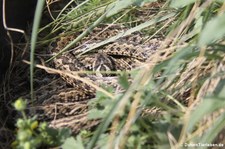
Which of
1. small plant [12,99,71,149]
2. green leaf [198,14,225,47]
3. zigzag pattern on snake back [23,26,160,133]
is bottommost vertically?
zigzag pattern on snake back [23,26,160,133]

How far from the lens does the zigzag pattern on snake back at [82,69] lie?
297 centimetres

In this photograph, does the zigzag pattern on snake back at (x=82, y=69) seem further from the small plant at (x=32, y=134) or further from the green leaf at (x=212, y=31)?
the green leaf at (x=212, y=31)

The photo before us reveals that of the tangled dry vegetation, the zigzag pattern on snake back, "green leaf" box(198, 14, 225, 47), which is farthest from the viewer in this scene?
the zigzag pattern on snake back

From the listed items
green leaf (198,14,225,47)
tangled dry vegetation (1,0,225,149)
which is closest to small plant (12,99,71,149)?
tangled dry vegetation (1,0,225,149)

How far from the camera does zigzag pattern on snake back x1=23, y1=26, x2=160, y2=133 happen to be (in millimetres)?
2968

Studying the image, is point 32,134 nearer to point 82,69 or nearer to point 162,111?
point 162,111

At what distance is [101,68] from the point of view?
355 centimetres

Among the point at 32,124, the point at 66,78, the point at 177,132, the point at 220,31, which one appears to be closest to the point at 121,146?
the point at 177,132

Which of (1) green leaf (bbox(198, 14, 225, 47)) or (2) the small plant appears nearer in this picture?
(1) green leaf (bbox(198, 14, 225, 47))

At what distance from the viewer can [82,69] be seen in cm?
354

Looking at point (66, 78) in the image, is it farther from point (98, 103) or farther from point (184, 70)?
point (98, 103)

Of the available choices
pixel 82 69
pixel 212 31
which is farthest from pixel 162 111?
pixel 82 69

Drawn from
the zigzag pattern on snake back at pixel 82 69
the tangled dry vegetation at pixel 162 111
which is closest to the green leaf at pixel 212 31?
the tangled dry vegetation at pixel 162 111

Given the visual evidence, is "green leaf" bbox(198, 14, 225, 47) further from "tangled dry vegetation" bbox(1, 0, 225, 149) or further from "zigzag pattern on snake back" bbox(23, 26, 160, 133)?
"zigzag pattern on snake back" bbox(23, 26, 160, 133)
